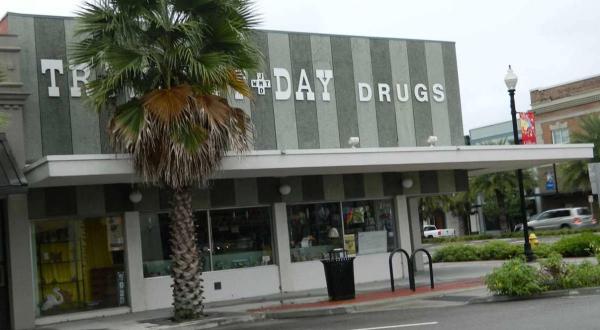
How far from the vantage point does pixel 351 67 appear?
2183 cm

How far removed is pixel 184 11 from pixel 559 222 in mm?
39315

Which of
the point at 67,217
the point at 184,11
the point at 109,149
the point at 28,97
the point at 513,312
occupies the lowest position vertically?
the point at 513,312

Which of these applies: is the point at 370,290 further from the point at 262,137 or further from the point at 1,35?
the point at 1,35

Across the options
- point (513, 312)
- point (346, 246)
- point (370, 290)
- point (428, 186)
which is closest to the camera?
point (513, 312)

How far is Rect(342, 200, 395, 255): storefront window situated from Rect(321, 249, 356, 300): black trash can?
4.37 m

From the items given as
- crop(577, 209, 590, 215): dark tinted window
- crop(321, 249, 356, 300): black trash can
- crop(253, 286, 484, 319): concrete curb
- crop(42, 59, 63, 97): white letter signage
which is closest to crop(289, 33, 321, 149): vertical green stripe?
crop(321, 249, 356, 300): black trash can

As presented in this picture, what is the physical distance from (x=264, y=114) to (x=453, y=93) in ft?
22.0

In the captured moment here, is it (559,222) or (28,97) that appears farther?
(559,222)

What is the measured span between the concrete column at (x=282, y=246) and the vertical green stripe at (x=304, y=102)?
183cm

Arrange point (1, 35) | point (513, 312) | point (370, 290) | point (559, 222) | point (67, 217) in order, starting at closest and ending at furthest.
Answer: point (513, 312), point (1, 35), point (67, 217), point (370, 290), point (559, 222)

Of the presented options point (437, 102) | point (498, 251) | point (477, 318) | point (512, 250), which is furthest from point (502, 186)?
point (477, 318)

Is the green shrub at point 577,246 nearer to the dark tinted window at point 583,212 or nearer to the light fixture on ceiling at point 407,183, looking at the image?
the light fixture on ceiling at point 407,183

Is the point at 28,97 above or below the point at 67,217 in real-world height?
above

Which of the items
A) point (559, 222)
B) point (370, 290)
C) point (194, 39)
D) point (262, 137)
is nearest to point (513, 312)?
point (370, 290)
